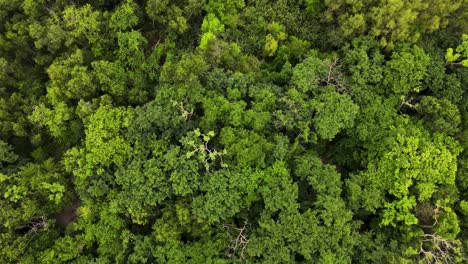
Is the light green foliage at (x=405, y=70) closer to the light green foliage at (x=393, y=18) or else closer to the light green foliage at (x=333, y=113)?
the light green foliage at (x=393, y=18)

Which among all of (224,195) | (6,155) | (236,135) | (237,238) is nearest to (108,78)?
(6,155)

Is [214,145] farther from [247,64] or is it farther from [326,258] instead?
[326,258]

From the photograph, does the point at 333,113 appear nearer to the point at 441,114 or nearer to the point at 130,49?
the point at 441,114

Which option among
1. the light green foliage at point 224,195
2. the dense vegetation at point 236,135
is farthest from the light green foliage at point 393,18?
the light green foliage at point 224,195

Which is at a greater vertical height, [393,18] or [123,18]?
[393,18]

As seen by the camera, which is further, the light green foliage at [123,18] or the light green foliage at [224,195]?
the light green foliage at [123,18]

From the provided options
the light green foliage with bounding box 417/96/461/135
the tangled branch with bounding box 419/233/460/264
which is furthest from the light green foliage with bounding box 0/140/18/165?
the light green foliage with bounding box 417/96/461/135

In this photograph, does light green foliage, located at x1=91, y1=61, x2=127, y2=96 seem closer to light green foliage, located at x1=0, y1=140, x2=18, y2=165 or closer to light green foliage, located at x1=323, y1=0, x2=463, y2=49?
light green foliage, located at x1=0, y1=140, x2=18, y2=165

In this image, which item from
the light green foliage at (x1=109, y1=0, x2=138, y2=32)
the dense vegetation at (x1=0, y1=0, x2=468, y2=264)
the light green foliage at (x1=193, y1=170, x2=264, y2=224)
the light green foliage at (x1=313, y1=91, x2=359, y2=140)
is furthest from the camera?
the light green foliage at (x1=109, y1=0, x2=138, y2=32)
